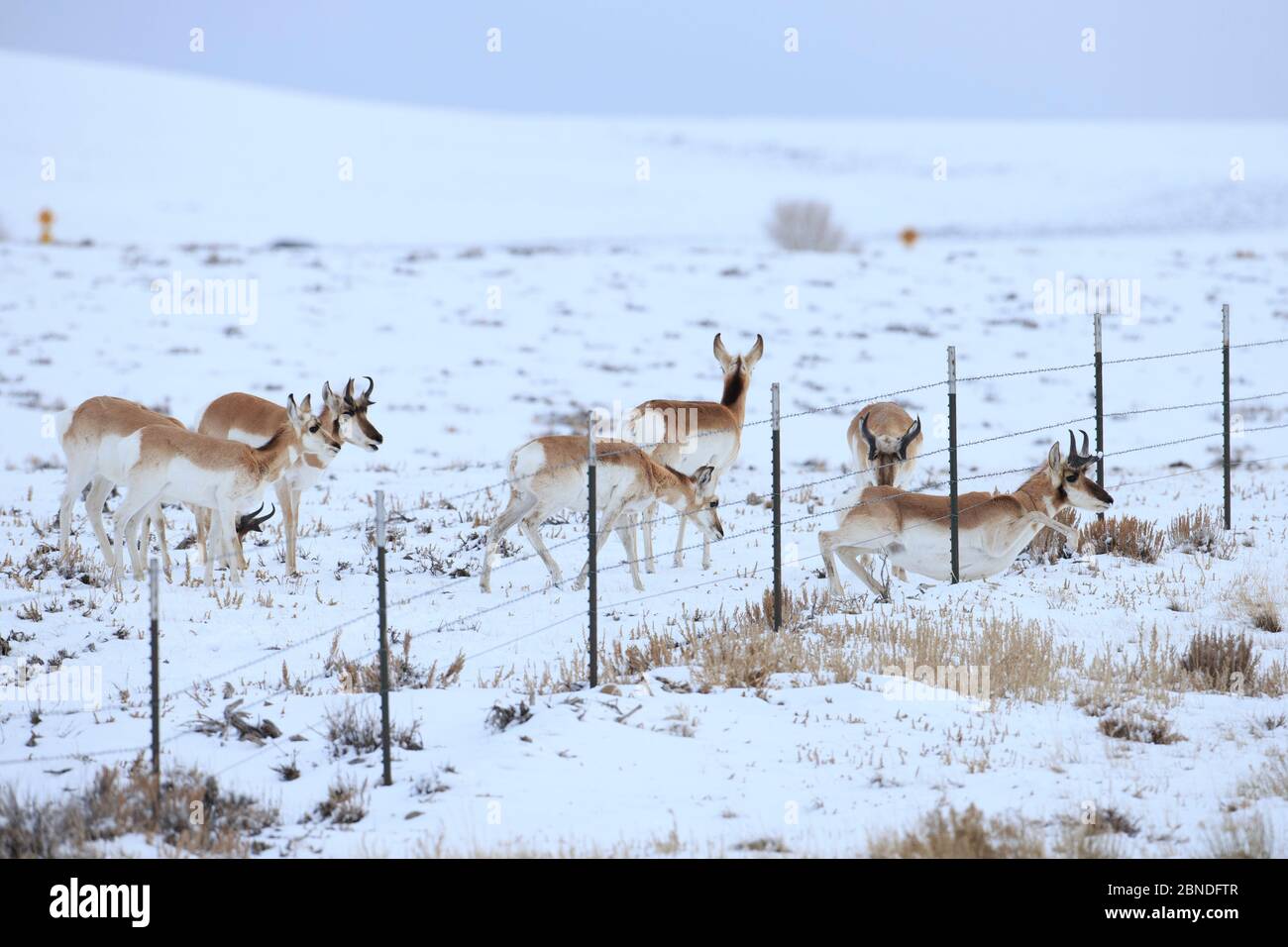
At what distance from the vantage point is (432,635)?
10.9 m

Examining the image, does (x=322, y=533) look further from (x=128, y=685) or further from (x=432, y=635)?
(x=128, y=685)

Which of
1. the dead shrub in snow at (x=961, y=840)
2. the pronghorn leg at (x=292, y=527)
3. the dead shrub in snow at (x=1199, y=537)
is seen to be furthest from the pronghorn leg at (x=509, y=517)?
the dead shrub in snow at (x=961, y=840)

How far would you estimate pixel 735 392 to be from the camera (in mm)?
14781

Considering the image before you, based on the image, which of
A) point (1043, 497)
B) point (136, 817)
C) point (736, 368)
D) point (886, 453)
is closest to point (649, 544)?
point (886, 453)

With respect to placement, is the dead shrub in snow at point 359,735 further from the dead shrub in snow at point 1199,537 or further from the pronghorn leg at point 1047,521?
the dead shrub in snow at point 1199,537

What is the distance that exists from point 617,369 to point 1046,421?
883 cm

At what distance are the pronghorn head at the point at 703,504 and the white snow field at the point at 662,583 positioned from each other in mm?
440

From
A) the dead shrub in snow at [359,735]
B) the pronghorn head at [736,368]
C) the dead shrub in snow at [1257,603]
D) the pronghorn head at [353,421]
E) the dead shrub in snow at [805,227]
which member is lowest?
the dead shrub in snow at [359,735]

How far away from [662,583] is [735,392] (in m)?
2.95

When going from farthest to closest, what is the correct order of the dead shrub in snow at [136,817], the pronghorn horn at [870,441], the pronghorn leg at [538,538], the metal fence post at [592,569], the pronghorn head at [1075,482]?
1. the pronghorn horn at [870,441]
2. the pronghorn leg at [538,538]
3. the pronghorn head at [1075,482]
4. the metal fence post at [592,569]
5. the dead shrub in snow at [136,817]

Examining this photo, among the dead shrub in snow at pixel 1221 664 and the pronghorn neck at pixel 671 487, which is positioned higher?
the pronghorn neck at pixel 671 487

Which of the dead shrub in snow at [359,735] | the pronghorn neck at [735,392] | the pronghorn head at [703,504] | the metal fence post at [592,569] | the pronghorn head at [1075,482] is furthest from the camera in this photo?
the pronghorn neck at [735,392]

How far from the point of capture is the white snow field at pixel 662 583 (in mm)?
7402
